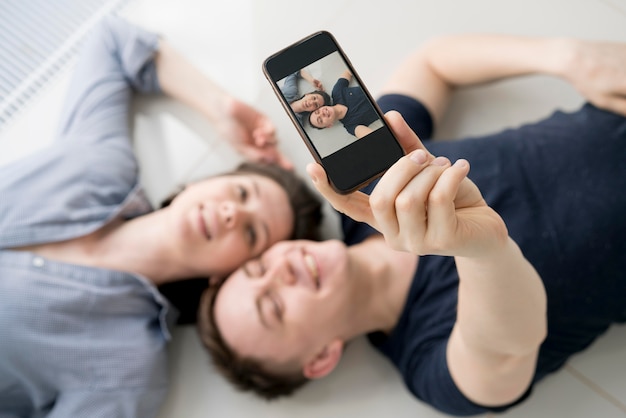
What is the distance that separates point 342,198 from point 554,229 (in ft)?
1.40

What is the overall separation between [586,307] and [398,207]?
502 mm

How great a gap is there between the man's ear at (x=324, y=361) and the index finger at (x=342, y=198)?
45 centimetres

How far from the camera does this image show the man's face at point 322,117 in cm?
41

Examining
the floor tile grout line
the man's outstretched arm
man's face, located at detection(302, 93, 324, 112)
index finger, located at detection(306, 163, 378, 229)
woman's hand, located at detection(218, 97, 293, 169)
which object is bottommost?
the floor tile grout line

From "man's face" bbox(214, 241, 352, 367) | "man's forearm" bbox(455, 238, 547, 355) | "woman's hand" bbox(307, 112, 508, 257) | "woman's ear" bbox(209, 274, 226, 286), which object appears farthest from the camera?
"woman's ear" bbox(209, 274, 226, 286)

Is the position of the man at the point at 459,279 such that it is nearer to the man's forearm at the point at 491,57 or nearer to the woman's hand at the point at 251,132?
the man's forearm at the point at 491,57

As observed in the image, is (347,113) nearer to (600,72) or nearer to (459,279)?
(459,279)

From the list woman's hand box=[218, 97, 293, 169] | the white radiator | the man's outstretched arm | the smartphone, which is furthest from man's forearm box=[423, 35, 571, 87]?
the white radiator

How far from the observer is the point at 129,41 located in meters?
1.03

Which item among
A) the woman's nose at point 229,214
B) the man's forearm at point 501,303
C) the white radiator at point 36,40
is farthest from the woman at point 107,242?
the man's forearm at point 501,303

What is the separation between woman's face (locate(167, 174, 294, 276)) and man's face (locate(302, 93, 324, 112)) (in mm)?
476

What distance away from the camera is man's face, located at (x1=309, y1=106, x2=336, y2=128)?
413 millimetres

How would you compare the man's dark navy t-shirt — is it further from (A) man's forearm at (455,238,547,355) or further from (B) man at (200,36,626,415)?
(A) man's forearm at (455,238,547,355)

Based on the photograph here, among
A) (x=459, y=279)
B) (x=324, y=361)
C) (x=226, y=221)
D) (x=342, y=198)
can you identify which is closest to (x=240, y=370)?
(x=324, y=361)
